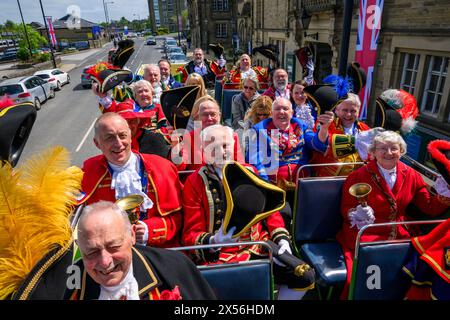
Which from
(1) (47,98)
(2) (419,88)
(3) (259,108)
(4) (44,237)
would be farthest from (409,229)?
(1) (47,98)

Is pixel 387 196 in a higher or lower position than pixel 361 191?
lower


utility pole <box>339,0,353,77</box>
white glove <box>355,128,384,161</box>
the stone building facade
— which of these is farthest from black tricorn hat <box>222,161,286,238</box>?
the stone building facade

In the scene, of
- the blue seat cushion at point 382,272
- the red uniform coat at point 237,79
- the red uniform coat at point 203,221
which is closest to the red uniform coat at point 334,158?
the blue seat cushion at point 382,272

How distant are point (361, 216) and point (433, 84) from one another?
19.3 ft

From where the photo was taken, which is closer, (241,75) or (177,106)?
(177,106)

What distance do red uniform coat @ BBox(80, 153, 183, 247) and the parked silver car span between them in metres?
12.3

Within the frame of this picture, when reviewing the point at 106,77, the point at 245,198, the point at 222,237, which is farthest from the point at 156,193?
the point at 106,77

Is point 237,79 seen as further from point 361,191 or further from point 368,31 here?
point 361,191

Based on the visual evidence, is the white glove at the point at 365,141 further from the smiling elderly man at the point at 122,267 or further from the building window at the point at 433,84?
the building window at the point at 433,84

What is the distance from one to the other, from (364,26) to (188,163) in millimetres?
6049

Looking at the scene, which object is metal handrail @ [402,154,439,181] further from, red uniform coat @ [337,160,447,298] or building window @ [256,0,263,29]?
building window @ [256,0,263,29]

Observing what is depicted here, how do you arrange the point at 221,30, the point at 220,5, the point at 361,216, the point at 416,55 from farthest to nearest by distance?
the point at 221,30
the point at 220,5
the point at 416,55
the point at 361,216

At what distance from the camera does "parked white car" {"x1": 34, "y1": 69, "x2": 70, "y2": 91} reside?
59.6 feet

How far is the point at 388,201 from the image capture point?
2979mm
